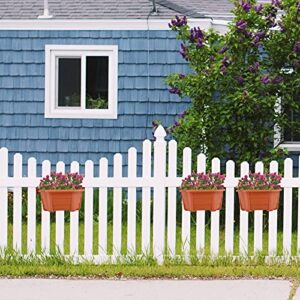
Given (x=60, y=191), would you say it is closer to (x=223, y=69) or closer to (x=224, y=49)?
(x=223, y=69)

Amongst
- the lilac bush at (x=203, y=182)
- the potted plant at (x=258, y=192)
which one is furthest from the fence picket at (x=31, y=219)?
the potted plant at (x=258, y=192)

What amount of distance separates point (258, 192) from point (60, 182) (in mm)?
2035

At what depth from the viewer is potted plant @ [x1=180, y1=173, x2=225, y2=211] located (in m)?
10.1

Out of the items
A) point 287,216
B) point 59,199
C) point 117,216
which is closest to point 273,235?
point 287,216

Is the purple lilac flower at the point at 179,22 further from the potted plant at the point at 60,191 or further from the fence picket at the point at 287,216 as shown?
the potted plant at the point at 60,191

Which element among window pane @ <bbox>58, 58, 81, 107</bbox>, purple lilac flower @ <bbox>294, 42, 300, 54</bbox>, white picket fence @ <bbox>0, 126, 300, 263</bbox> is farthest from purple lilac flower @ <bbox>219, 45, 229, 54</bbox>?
white picket fence @ <bbox>0, 126, 300, 263</bbox>

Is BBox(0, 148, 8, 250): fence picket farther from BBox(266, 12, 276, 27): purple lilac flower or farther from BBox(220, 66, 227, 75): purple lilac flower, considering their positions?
BBox(266, 12, 276, 27): purple lilac flower

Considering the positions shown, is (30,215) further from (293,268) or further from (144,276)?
(293,268)

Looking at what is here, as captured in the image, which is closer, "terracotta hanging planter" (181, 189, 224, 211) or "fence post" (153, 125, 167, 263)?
"terracotta hanging planter" (181, 189, 224, 211)

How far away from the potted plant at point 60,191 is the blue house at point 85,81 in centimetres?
538

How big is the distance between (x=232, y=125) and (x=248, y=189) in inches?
146

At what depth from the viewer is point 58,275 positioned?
9.82 metres

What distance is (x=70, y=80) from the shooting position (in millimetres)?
15750
